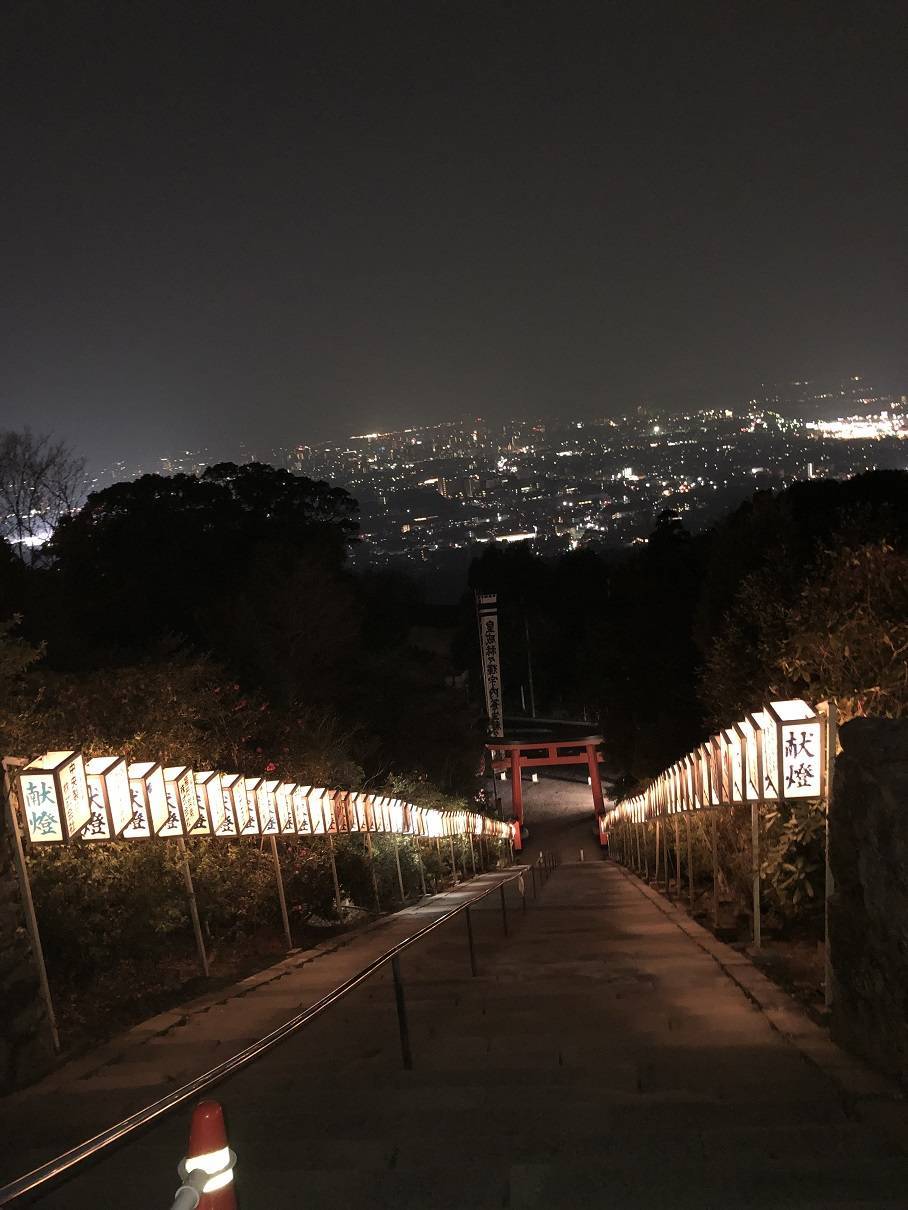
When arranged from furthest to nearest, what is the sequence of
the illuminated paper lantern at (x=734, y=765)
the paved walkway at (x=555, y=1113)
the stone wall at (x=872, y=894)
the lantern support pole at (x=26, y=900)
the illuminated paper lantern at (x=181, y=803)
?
the illuminated paper lantern at (x=181, y=803) < the illuminated paper lantern at (x=734, y=765) < the lantern support pole at (x=26, y=900) < the stone wall at (x=872, y=894) < the paved walkway at (x=555, y=1113)

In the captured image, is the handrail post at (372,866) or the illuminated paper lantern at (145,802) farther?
the handrail post at (372,866)

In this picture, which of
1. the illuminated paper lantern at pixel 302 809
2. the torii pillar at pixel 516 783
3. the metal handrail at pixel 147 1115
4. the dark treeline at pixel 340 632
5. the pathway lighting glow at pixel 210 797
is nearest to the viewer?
the metal handrail at pixel 147 1115

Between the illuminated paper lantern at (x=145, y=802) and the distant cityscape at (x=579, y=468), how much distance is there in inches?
2016

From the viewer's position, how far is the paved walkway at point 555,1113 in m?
4.01

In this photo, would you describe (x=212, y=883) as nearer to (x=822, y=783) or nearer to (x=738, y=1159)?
(x=822, y=783)

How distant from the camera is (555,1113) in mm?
4945

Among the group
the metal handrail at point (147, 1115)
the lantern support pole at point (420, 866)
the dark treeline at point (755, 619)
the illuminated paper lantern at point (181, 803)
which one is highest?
the dark treeline at point (755, 619)

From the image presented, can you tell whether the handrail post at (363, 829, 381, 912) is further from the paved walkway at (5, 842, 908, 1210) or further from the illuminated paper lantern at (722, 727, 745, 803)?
the paved walkway at (5, 842, 908, 1210)

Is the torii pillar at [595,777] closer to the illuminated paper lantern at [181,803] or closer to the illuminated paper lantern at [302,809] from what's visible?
the illuminated paper lantern at [302,809]

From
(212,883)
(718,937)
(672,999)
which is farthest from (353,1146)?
(212,883)

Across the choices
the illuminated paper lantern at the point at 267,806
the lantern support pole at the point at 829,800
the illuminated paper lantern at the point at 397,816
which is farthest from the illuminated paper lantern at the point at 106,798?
the illuminated paper lantern at the point at 397,816

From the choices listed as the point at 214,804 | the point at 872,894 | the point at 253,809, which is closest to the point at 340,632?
the point at 253,809

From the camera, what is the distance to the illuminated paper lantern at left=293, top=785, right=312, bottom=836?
1656 centimetres

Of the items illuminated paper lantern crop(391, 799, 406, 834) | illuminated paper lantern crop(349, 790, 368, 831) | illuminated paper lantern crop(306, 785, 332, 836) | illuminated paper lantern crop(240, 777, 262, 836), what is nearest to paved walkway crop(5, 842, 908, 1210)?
illuminated paper lantern crop(240, 777, 262, 836)
